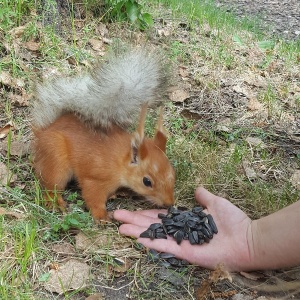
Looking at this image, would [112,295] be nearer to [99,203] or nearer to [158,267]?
[158,267]

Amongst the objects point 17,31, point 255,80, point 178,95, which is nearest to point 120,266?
point 178,95

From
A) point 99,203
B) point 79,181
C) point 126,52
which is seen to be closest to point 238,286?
point 99,203

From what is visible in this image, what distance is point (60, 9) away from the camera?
375 centimetres

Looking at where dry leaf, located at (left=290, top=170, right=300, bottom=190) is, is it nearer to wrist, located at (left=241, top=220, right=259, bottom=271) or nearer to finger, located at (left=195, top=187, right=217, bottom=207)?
finger, located at (left=195, top=187, right=217, bottom=207)

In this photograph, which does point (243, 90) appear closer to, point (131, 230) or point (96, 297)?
point (131, 230)

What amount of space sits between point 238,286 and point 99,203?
0.71 m

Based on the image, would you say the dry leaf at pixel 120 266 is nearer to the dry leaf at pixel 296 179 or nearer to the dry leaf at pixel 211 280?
the dry leaf at pixel 211 280

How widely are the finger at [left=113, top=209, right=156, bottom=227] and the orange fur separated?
8 centimetres

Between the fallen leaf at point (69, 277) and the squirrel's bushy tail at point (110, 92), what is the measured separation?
2.17 feet

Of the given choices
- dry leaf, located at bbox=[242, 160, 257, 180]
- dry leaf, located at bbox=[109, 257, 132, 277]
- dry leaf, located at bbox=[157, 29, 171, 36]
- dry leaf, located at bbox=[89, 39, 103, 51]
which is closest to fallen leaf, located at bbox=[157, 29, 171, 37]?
dry leaf, located at bbox=[157, 29, 171, 36]

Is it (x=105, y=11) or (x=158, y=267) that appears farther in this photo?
(x=105, y=11)

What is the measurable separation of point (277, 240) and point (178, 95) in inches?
64.9

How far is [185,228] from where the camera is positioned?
2.22 meters

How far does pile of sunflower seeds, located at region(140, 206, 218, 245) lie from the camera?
2.17 metres
